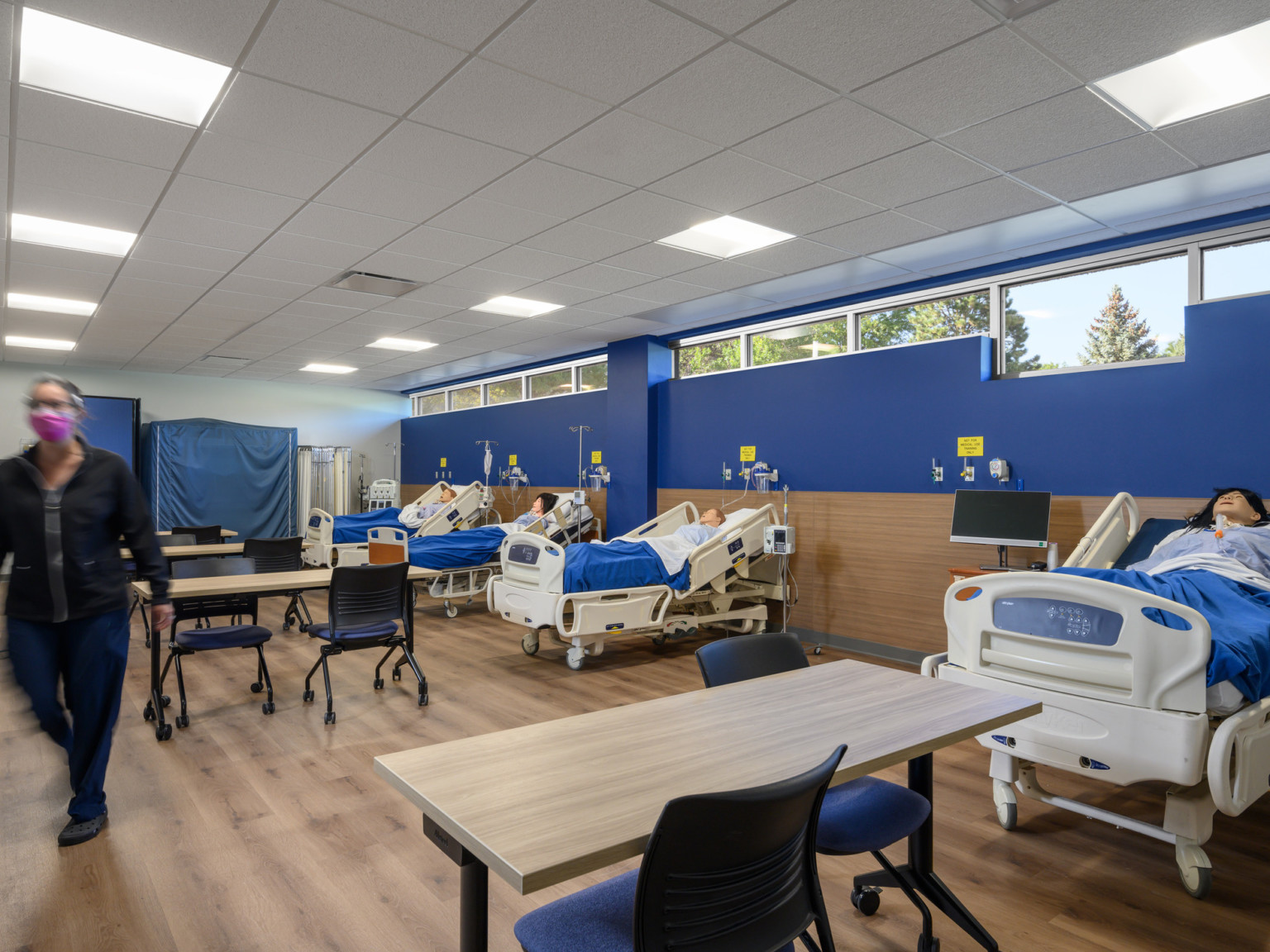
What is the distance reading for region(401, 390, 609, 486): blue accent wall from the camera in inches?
313

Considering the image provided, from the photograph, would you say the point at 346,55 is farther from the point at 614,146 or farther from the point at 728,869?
the point at 728,869

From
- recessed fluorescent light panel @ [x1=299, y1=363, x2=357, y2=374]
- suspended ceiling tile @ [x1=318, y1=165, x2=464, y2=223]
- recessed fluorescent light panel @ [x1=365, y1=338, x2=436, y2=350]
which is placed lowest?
recessed fluorescent light panel @ [x1=299, y1=363, x2=357, y2=374]

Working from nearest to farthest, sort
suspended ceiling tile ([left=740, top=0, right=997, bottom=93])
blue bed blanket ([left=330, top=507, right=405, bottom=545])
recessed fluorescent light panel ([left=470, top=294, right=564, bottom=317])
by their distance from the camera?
suspended ceiling tile ([left=740, top=0, right=997, bottom=93])
recessed fluorescent light panel ([left=470, top=294, right=564, bottom=317])
blue bed blanket ([left=330, top=507, right=405, bottom=545])

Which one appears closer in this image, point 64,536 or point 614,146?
point 64,536

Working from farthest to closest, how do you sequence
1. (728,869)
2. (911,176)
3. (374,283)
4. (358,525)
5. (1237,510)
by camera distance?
1. (358,525)
2. (374,283)
3. (1237,510)
4. (911,176)
5. (728,869)

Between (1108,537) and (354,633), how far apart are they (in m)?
3.85

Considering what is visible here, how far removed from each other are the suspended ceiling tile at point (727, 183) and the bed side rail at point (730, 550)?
232cm

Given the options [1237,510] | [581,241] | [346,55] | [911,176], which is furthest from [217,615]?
[1237,510]

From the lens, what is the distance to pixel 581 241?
432 cm

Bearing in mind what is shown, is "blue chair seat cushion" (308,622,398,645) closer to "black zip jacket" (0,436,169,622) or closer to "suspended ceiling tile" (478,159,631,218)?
"black zip jacket" (0,436,169,622)

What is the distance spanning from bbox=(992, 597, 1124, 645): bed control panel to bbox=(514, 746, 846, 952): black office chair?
4.73ft

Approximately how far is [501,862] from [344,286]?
5.06 meters

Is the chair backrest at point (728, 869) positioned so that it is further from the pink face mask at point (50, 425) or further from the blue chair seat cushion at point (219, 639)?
the blue chair seat cushion at point (219, 639)

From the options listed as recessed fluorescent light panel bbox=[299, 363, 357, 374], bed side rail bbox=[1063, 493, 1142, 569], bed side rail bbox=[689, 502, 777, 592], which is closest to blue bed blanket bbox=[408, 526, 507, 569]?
bed side rail bbox=[689, 502, 777, 592]
